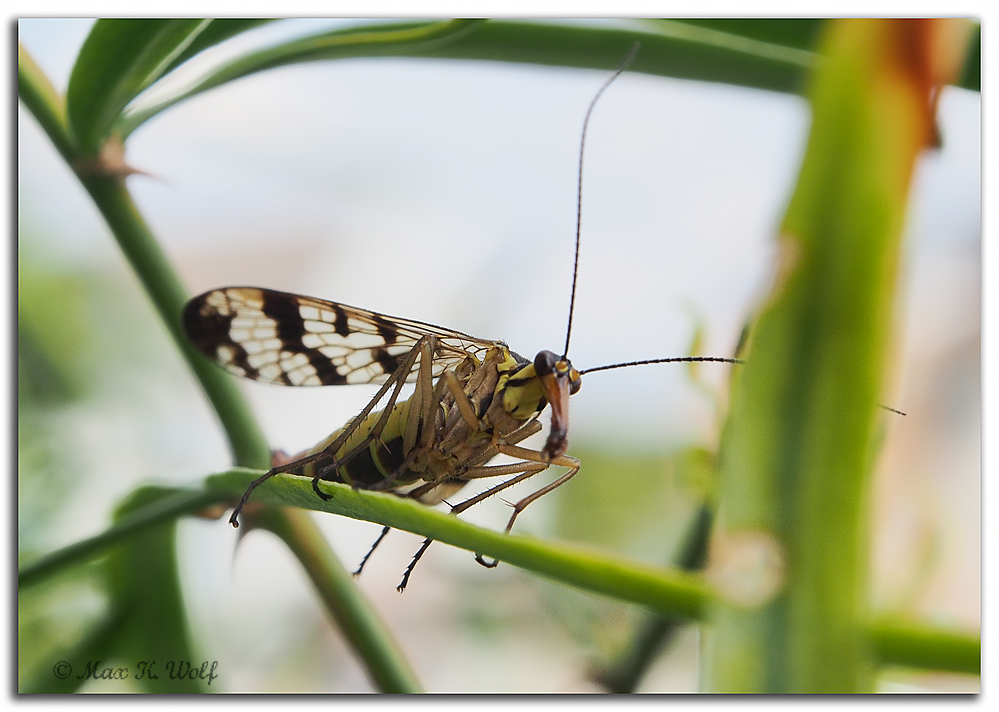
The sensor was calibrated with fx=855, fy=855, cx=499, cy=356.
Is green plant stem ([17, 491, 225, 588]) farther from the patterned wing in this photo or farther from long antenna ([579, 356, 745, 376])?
long antenna ([579, 356, 745, 376])

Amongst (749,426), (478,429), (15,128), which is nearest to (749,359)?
(749,426)

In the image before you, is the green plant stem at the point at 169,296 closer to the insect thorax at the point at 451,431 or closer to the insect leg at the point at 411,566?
the insect thorax at the point at 451,431

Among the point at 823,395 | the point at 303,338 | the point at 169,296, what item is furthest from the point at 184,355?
the point at 823,395

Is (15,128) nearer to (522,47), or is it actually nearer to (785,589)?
(522,47)

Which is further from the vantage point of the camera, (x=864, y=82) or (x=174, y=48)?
(x=174, y=48)

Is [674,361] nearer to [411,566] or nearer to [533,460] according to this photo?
[533,460]

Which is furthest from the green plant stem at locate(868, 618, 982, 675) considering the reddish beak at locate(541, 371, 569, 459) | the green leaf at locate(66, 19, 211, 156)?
the green leaf at locate(66, 19, 211, 156)

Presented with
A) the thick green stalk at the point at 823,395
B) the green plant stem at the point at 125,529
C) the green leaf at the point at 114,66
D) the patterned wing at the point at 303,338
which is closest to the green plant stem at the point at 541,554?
the thick green stalk at the point at 823,395
